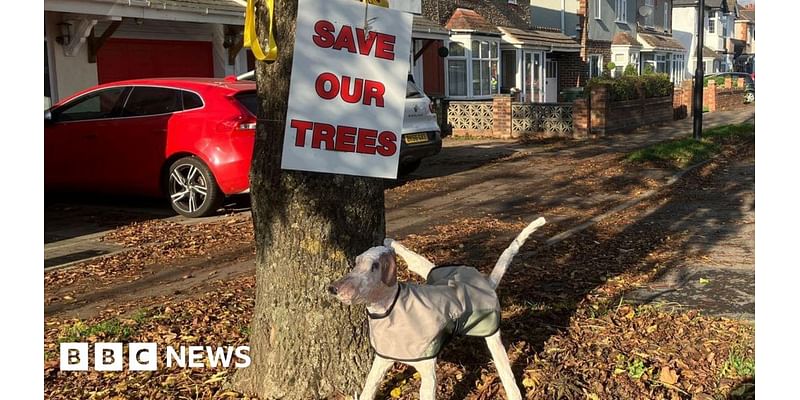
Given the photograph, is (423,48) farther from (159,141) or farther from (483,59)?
(159,141)

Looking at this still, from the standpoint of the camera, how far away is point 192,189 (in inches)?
349

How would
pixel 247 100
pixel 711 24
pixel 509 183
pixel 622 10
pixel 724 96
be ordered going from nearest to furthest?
pixel 247 100 → pixel 509 183 → pixel 724 96 → pixel 622 10 → pixel 711 24

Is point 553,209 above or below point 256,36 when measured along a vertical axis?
below

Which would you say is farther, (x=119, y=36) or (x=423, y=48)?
(x=423, y=48)

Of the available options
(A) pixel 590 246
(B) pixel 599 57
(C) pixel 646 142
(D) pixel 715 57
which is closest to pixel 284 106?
(A) pixel 590 246

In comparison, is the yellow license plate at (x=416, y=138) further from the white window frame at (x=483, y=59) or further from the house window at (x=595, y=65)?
the house window at (x=595, y=65)

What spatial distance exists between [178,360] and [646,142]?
14936 millimetres

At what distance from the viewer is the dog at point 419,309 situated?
2.99 metres

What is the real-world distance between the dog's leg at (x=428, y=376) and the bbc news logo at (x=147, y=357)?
1.17 m

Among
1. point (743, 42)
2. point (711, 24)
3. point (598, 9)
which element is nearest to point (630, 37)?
point (598, 9)

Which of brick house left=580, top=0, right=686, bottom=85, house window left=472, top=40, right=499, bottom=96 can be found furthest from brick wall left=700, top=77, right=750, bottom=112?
house window left=472, top=40, right=499, bottom=96

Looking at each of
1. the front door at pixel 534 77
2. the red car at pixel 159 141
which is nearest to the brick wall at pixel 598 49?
the front door at pixel 534 77

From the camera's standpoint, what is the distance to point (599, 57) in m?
35.2

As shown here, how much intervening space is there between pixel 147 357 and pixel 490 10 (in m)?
24.3
